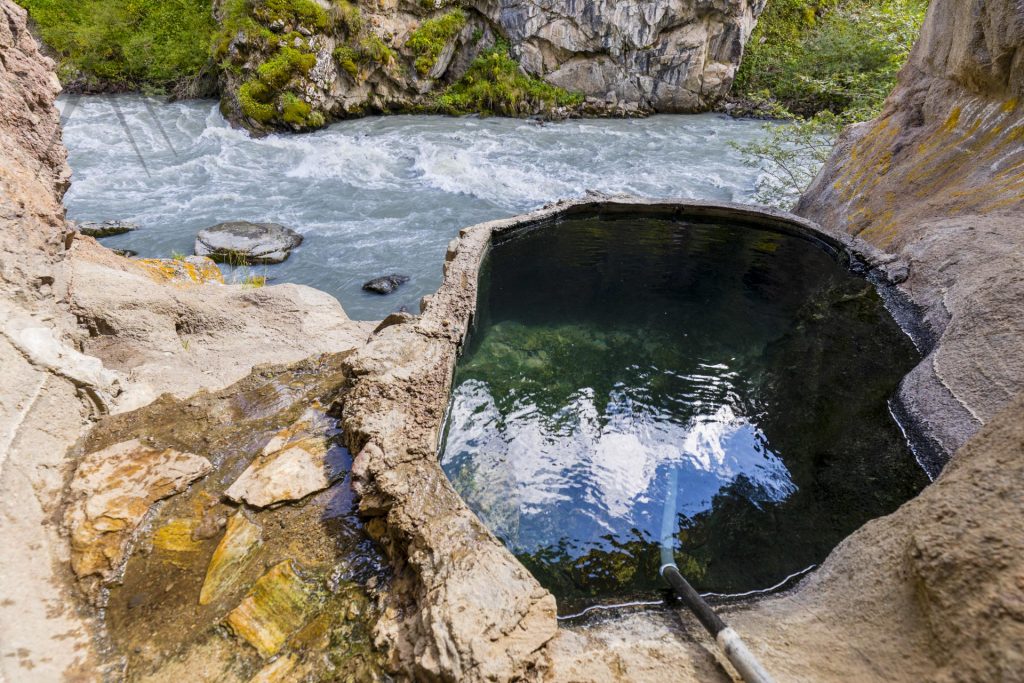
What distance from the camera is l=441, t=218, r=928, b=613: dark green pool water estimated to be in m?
2.38

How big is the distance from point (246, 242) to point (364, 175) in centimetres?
349

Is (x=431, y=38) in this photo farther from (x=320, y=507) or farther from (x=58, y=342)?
(x=320, y=507)

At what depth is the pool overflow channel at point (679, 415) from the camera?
92.7 inches

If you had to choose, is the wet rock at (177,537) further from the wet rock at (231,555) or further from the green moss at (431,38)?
the green moss at (431,38)

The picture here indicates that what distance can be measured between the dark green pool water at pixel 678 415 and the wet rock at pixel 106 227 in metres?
5.87

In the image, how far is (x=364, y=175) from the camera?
31.7 ft

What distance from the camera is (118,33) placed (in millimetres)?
15562

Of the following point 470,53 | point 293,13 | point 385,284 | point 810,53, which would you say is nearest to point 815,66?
point 810,53

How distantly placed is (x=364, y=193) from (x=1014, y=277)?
841 centimetres

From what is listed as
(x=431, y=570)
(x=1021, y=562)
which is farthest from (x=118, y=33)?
(x=1021, y=562)

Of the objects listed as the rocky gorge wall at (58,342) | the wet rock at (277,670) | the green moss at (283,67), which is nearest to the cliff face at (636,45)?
the green moss at (283,67)

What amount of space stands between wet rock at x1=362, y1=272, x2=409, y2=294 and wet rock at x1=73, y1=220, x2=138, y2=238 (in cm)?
385

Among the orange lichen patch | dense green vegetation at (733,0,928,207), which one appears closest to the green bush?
dense green vegetation at (733,0,928,207)

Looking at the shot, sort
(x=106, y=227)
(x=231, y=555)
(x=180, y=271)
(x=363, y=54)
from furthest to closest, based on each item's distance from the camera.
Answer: (x=363, y=54), (x=106, y=227), (x=180, y=271), (x=231, y=555)
